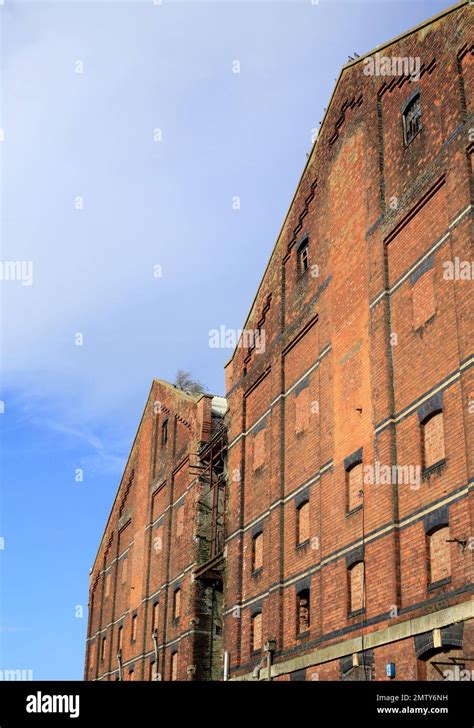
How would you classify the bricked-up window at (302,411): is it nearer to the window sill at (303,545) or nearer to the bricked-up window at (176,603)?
the window sill at (303,545)

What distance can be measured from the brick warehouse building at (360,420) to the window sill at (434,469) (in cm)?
12

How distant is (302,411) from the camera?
92.9ft

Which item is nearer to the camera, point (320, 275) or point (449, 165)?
point (449, 165)

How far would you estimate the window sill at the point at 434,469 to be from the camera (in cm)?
2053

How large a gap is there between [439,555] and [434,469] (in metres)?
1.87

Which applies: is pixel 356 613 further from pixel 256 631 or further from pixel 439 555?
pixel 256 631

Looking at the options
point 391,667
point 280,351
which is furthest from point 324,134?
point 391,667

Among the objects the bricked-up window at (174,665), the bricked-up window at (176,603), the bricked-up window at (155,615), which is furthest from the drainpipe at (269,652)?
the bricked-up window at (155,615)

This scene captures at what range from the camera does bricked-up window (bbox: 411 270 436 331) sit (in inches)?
873

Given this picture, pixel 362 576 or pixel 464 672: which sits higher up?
pixel 362 576

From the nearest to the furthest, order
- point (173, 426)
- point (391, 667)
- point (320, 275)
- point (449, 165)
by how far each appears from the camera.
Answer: point (391, 667) → point (449, 165) → point (320, 275) → point (173, 426)

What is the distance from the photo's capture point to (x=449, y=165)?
2209cm
